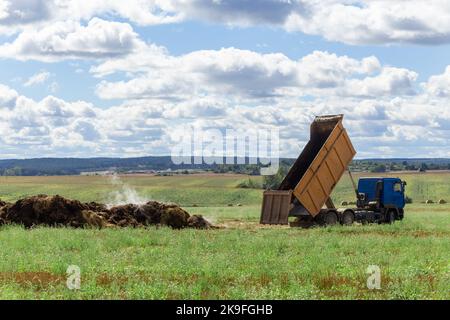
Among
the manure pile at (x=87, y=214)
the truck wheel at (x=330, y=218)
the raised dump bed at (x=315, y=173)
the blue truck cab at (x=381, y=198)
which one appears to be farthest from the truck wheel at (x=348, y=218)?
the manure pile at (x=87, y=214)

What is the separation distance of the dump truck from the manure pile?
304 centimetres

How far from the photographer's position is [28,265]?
1480cm

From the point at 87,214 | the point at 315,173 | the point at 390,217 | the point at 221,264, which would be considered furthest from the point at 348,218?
the point at 221,264

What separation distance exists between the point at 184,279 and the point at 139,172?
104 metres

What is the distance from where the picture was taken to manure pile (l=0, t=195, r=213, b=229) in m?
26.3

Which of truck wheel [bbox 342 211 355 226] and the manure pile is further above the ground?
the manure pile

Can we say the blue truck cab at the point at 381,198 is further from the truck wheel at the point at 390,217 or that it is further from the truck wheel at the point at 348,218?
the truck wheel at the point at 348,218

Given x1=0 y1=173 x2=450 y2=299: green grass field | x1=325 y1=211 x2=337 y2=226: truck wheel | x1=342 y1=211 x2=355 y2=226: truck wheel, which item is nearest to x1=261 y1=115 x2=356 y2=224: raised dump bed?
x1=325 y1=211 x2=337 y2=226: truck wheel

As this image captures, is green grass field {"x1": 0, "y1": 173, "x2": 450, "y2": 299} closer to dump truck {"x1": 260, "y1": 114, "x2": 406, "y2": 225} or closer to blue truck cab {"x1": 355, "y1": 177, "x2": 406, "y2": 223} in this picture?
dump truck {"x1": 260, "y1": 114, "x2": 406, "y2": 225}

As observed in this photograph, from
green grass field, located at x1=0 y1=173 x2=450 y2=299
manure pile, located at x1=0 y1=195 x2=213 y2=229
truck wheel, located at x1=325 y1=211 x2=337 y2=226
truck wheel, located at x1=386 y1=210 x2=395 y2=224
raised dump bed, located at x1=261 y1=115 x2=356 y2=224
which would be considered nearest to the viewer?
green grass field, located at x1=0 y1=173 x2=450 y2=299

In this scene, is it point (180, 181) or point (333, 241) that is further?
point (180, 181)

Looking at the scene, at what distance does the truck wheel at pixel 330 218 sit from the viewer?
28219mm

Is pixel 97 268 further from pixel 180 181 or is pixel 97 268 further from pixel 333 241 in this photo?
pixel 180 181
